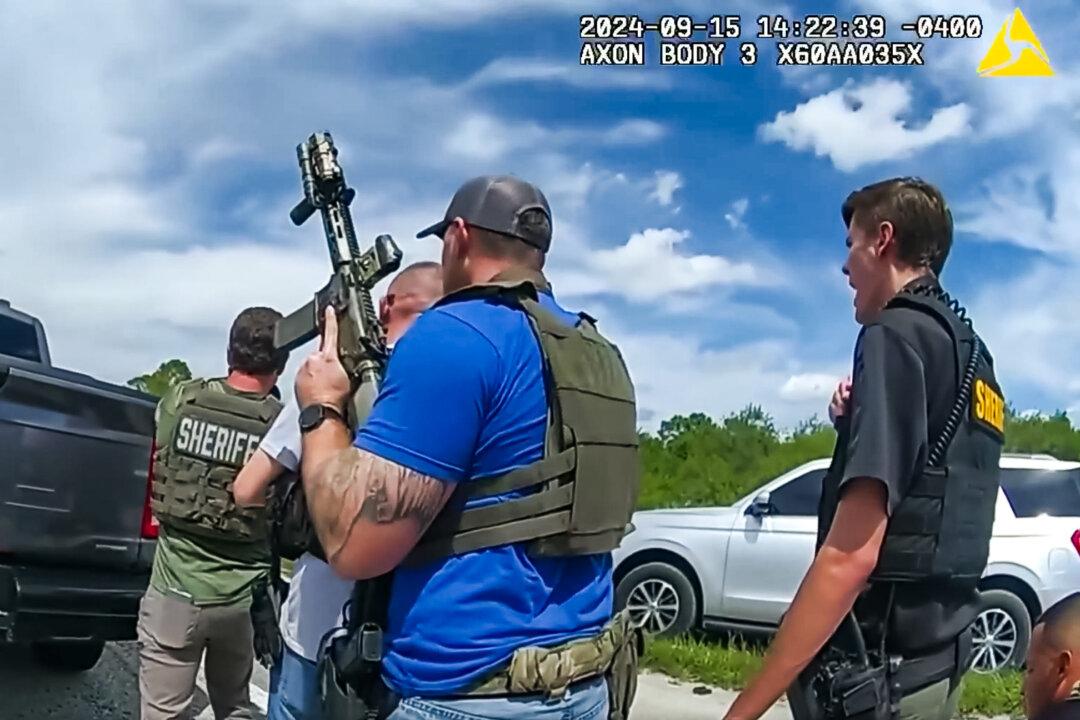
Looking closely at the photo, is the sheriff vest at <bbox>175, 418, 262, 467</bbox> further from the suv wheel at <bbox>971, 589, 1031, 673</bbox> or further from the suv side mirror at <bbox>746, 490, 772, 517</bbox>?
the suv wheel at <bbox>971, 589, 1031, 673</bbox>

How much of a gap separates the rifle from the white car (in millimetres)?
6043

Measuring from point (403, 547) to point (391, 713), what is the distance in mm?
343

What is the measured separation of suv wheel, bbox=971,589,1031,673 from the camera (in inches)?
313

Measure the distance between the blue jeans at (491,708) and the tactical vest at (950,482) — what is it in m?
0.60

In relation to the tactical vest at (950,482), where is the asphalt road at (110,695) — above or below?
below

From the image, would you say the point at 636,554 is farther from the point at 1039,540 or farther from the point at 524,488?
the point at 524,488

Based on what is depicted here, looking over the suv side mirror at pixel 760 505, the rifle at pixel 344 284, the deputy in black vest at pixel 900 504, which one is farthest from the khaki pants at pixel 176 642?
the suv side mirror at pixel 760 505

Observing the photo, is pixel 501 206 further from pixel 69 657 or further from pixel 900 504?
pixel 69 657

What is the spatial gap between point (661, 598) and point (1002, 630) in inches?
98.3

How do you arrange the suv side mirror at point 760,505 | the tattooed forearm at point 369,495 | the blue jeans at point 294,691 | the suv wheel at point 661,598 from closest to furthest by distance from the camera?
the tattooed forearm at point 369,495 → the blue jeans at point 294,691 → the suv side mirror at point 760,505 → the suv wheel at point 661,598

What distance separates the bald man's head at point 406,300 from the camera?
112 inches

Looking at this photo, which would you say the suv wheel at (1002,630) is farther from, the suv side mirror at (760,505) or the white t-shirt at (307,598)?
the white t-shirt at (307,598)

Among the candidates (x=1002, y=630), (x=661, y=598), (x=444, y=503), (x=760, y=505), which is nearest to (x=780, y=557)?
(x=760, y=505)

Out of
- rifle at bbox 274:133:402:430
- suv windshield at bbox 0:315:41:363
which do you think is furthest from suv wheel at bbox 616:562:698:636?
rifle at bbox 274:133:402:430
